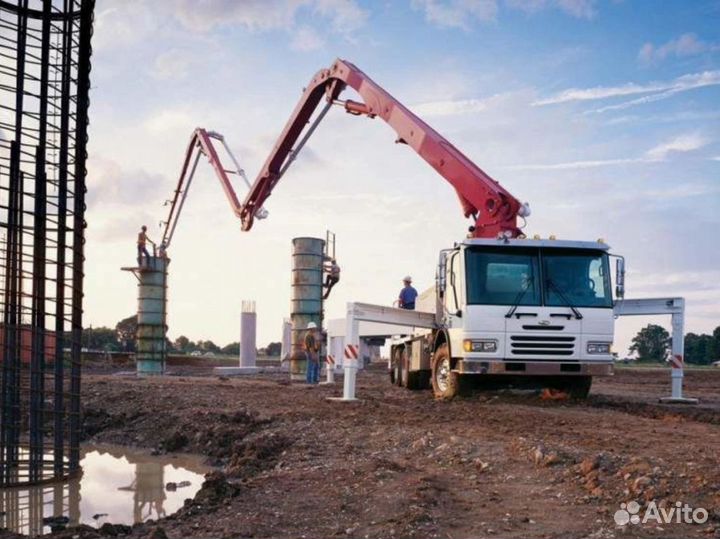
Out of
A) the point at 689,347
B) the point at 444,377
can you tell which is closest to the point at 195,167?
the point at 444,377

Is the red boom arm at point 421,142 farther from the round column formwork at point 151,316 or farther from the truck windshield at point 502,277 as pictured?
the round column formwork at point 151,316

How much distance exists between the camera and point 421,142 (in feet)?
55.4

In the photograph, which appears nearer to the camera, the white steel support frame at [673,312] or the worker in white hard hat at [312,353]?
the white steel support frame at [673,312]

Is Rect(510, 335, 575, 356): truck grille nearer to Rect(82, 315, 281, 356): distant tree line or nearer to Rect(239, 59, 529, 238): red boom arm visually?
Rect(239, 59, 529, 238): red boom arm

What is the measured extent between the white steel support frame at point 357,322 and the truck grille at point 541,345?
2605 mm

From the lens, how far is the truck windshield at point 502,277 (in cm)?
1383

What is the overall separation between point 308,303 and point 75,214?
56.2 ft

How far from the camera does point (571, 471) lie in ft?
23.5

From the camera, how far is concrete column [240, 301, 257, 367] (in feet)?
112

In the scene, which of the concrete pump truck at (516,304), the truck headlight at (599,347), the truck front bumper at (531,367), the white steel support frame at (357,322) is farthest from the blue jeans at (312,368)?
the truck headlight at (599,347)

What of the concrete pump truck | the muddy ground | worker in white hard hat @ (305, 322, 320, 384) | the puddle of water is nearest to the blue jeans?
worker in white hard hat @ (305, 322, 320, 384)

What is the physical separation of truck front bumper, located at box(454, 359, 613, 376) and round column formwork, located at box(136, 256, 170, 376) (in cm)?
1816

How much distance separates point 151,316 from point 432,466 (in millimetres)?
23123

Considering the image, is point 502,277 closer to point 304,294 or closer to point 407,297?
point 407,297
